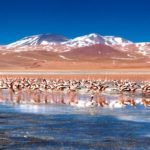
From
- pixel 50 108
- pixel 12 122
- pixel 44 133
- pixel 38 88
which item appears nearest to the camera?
pixel 44 133

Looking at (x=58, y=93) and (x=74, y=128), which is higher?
(x=58, y=93)

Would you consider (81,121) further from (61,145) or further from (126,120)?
(61,145)

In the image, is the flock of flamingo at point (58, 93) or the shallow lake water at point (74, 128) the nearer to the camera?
the shallow lake water at point (74, 128)

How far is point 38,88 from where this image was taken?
4350 centimetres

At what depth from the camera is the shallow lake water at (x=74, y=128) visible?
1847 centimetres

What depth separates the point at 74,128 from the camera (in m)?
22.0

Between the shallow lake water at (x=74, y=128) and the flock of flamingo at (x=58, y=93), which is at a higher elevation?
the flock of flamingo at (x=58, y=93)

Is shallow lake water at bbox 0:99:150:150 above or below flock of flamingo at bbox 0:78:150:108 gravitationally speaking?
below

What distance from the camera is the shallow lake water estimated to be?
18.5 meters

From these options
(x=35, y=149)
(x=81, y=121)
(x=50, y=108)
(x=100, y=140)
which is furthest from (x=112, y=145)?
(x=50, y=108)

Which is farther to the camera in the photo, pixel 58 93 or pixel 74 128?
pixel 58 93

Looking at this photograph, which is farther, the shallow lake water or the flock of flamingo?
the flock of flamingo

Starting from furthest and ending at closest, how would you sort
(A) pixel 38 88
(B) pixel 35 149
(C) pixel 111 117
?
(A) pixel 38 88 → (C) pixel 111 117 → (B) pixel 35 149

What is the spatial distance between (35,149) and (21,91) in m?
27.2
